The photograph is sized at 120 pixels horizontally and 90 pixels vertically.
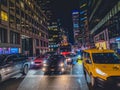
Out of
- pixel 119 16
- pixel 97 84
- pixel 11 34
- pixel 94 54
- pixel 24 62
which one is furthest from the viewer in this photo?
pixel 11 34

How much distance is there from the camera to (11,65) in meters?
12.7

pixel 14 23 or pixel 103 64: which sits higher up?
pixel 14 23

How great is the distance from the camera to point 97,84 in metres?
9.16

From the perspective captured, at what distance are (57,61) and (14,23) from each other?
35062 mm

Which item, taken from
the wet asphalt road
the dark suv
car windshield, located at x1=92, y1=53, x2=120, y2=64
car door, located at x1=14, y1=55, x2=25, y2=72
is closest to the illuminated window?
the dark suv

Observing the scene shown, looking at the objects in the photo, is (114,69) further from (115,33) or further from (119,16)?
(115,33)

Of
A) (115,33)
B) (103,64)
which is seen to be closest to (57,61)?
(103,64)

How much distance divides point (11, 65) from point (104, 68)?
21.2ft

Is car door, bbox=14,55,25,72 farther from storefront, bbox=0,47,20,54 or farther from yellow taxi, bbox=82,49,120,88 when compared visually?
storefront, bbox=0,47,20,54

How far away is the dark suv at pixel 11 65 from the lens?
11594 millimetres

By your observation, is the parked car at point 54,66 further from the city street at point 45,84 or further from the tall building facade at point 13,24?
the tall building facade at point 13,24

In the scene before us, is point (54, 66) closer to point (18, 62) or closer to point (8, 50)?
point (18, 62)

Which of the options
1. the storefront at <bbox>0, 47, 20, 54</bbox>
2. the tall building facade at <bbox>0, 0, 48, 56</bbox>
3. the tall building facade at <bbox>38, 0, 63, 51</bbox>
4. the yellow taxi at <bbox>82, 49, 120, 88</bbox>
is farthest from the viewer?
the tall building facade at <bbox>38, 0, 63, 51</bbox>

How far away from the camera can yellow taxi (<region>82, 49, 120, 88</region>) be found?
850cm
